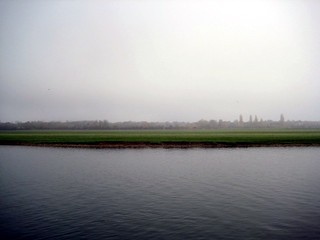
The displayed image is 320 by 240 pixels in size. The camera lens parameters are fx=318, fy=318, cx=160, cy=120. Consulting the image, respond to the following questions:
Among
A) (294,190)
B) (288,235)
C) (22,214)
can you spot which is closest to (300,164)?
(294,190)

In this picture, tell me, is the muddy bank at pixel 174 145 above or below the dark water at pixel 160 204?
above

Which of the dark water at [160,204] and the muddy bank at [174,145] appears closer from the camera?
the dark water at [160,204]

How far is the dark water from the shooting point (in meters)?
15.3

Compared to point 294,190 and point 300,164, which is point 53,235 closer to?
point 294,190

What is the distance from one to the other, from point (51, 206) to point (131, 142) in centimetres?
5267

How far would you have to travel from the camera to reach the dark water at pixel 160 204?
603 inches

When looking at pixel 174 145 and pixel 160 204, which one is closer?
pixel 160 204

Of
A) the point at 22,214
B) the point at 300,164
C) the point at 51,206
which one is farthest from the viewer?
the point at 300,164

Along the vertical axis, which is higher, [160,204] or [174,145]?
[174,145]

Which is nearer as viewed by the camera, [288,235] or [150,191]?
[288,235]

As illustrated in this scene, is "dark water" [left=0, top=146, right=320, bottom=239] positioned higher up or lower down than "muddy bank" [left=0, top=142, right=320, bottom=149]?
lower down

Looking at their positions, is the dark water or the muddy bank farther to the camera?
the muddy bank

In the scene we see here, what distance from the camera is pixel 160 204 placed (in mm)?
20141

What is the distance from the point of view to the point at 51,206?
65.1 feet
